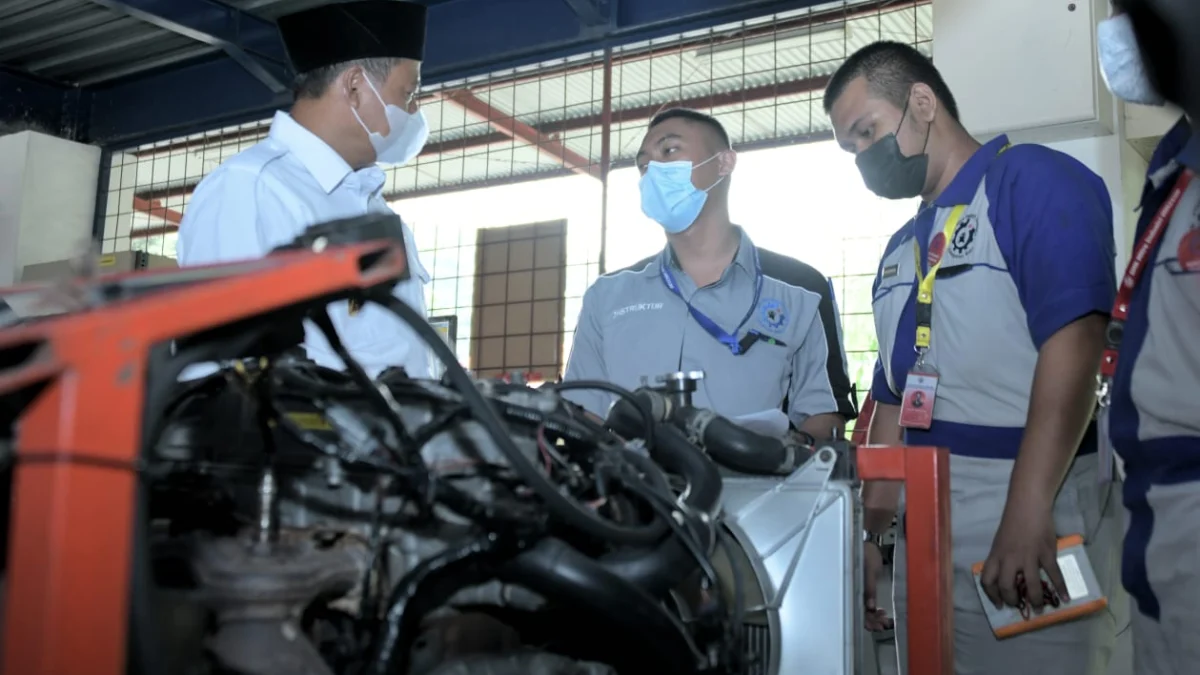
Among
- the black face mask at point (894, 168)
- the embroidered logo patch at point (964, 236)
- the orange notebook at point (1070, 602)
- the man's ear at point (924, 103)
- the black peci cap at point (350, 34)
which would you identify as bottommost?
the orange notebook at point (1070, 602)

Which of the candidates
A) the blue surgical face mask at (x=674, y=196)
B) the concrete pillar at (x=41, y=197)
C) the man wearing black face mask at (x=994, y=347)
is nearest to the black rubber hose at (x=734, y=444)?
the man wearing black face mask at (x=994, y=347)

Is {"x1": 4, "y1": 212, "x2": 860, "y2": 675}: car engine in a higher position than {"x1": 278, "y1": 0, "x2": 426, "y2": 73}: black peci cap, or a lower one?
lower

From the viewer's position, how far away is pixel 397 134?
238 cm

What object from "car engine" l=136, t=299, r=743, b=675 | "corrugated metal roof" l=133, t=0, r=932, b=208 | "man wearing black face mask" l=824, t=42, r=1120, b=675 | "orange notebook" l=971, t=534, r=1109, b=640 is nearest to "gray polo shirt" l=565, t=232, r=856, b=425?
"man wearing black face mask" l=824, t=42, r=1120, b=675

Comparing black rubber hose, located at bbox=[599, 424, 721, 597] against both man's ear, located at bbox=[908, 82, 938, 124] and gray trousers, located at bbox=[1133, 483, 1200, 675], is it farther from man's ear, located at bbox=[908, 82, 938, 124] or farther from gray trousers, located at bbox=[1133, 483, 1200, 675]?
man's ear, located at bbox=[908, 82, 938, 124]

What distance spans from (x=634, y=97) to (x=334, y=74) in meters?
3.95

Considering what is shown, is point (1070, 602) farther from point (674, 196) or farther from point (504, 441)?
point (674, 196)

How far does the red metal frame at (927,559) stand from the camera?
125 centimetres

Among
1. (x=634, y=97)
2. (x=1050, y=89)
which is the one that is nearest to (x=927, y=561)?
(x=1050, y=89)

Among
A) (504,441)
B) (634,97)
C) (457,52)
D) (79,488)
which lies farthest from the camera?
(634,97)

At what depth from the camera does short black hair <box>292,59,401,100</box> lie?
90.7 inches

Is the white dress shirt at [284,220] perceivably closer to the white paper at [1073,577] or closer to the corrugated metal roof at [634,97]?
the white paper at [1073,577]

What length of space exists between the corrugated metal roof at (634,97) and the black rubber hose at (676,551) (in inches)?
135

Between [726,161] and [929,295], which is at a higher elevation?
[726,161]
